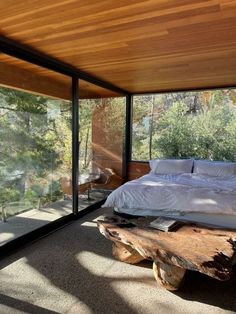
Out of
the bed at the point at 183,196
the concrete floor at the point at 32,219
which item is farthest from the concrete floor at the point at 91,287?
the bed at the point at 183,196

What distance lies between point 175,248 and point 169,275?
11.2 inches

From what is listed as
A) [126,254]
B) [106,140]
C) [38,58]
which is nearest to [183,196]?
[126,254]

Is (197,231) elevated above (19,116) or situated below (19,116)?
below

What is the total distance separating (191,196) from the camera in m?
3.20

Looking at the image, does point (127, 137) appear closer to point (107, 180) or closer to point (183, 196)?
point (107, 180)

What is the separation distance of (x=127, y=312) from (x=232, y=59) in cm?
296

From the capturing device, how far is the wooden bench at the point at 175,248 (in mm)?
1908

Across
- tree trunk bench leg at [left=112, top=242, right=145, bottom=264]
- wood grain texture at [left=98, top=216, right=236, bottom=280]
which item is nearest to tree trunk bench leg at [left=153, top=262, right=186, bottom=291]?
wood grain texture at [left=98, top=216, right=236, bottom=280]

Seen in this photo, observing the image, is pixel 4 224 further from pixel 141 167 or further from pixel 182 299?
pixel 141 167

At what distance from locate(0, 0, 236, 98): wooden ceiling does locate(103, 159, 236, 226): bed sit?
5.40ft

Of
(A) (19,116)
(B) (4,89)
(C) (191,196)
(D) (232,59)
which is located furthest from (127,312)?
(D) (232,59)

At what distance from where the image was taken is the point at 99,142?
487 cm

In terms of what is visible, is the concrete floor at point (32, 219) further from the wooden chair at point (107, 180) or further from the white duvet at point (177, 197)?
the white duvet at point (177, 197)

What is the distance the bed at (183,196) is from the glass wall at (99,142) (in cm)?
106
